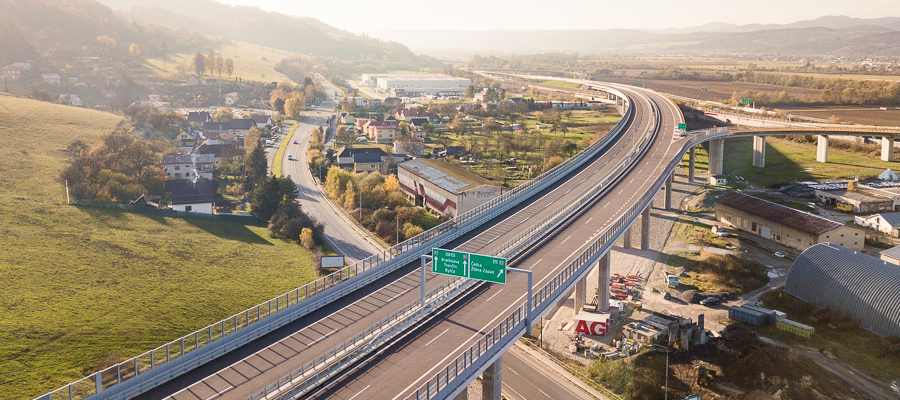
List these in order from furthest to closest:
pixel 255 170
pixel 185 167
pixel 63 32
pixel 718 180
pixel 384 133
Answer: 1. pixel 63 32
2. pixel 384 133
3. pixel 718 180
4. pixel 185 167
5. pixel 255 170

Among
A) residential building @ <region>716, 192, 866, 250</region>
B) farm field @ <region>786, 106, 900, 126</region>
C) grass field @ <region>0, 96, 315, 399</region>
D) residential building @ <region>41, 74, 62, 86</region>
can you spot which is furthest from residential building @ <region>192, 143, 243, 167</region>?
farm field @ <region>786, 106, 900, 126</region>

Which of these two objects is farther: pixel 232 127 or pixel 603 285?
pixel 232 127

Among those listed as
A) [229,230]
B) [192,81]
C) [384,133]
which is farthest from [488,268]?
[192,81]

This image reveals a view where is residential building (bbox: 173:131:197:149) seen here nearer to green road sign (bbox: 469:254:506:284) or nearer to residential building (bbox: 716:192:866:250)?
residential building (bbox: 716:192:866:250)

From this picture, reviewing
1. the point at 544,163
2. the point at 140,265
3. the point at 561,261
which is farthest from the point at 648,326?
the point at 544,163

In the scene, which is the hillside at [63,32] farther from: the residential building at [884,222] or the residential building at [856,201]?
the residential building at [884,222]

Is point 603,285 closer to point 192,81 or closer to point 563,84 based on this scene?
point 192,81
